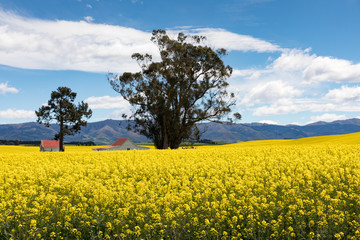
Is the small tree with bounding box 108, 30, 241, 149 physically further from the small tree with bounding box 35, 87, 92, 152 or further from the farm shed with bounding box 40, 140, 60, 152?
the farm shed with bounding box 40, 140, 60, 152

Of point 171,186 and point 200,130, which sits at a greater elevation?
point 200,130

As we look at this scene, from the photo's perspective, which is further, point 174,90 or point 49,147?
point 49,147

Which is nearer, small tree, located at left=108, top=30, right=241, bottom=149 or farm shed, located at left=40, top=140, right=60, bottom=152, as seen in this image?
small tree, located at left=108, top=30, right=241, bottom=149

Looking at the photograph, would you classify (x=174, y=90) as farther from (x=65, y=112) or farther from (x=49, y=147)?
(x=49, y=147)

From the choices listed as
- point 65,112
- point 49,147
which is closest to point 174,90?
point 65,112

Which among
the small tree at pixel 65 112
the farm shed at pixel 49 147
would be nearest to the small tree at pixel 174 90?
the small tree at pixel 65 112

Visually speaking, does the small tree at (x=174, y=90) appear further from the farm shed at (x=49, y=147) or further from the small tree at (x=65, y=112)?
the farm shed at (x=49, y=147)

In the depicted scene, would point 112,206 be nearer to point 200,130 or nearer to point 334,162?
point 334,162

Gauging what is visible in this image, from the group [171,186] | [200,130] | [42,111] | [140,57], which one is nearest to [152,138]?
[200,130]

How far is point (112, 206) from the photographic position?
8344mm

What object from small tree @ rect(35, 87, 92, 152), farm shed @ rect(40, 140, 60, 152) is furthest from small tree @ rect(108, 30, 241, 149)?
farm shed @ rect(40, 140, 60, 152)

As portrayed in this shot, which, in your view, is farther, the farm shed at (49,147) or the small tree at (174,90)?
the farm shed at (49,147)

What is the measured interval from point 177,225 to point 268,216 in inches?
92.6

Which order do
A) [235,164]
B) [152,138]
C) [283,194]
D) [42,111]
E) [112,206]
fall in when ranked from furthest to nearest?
[42,111], [152,138], [235,164], [283,194], [112,206]
